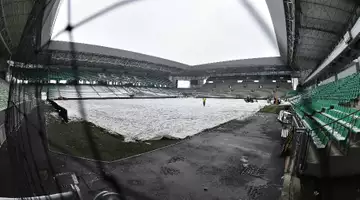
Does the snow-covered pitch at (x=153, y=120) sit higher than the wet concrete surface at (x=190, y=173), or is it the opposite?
the snow-covered pitch at (x=153, y=120)

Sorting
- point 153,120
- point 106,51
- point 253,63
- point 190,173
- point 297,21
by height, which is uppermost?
point 106,51

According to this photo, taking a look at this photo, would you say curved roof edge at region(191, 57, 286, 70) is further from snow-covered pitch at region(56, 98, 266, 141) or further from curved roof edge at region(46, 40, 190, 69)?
snow-covered pitch at region(56, 98, 266, 141)

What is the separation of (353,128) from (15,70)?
12503 millimetres

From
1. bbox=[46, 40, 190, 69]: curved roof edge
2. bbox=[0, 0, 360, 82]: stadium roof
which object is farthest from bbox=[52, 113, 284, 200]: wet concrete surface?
bbox=[46, 40, 190, 69]: curved roof edge

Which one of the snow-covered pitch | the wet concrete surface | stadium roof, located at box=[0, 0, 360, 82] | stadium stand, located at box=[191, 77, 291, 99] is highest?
stadium roof, located at box=[0, 0, 360, 82]

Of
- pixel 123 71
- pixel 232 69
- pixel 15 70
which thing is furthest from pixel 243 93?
pixel 15 70

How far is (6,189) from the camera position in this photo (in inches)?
144

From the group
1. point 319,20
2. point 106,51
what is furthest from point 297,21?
point 106,51

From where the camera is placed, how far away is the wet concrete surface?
152 inches

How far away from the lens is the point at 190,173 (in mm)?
4797

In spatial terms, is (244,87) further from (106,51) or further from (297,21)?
(297,21)

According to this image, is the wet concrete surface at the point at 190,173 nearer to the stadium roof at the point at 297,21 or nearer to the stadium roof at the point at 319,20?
the stadium roof at the point at 297,21

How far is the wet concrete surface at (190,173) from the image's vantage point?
385cm

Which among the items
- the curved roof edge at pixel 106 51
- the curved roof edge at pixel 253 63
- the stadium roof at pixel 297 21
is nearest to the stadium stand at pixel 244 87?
the curved roof edge at pixel 253 63
